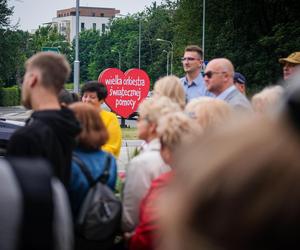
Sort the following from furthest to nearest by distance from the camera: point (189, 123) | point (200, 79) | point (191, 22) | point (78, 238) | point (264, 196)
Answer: point (191, 22)
point (200, 79)
point (78, 238)
point (189, 123)
point (264, 196)

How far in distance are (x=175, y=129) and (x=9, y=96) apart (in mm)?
75013

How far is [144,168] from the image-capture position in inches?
184

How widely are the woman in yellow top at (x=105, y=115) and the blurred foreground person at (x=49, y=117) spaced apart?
210 cm

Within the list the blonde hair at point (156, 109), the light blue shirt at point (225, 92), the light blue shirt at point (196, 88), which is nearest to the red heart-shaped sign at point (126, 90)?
the light blue shirt at point (196, 88)

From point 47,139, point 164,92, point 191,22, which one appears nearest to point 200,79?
point 164,92

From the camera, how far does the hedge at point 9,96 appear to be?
75.8 metres

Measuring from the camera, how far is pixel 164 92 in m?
5.73

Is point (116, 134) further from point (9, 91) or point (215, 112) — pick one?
A: point (9, 91)

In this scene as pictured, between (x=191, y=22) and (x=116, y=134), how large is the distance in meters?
46.6

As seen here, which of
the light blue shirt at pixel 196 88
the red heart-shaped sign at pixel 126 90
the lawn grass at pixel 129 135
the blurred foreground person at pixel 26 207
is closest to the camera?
the blurred foreground person at pixel 26 207

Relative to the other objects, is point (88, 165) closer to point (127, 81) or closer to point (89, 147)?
point (89, 147)

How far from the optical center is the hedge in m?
75.8

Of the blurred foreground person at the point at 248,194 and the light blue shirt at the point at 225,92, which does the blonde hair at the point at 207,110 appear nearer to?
the light blue shirt at the point at 225,92

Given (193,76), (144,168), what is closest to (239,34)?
(193,76)
